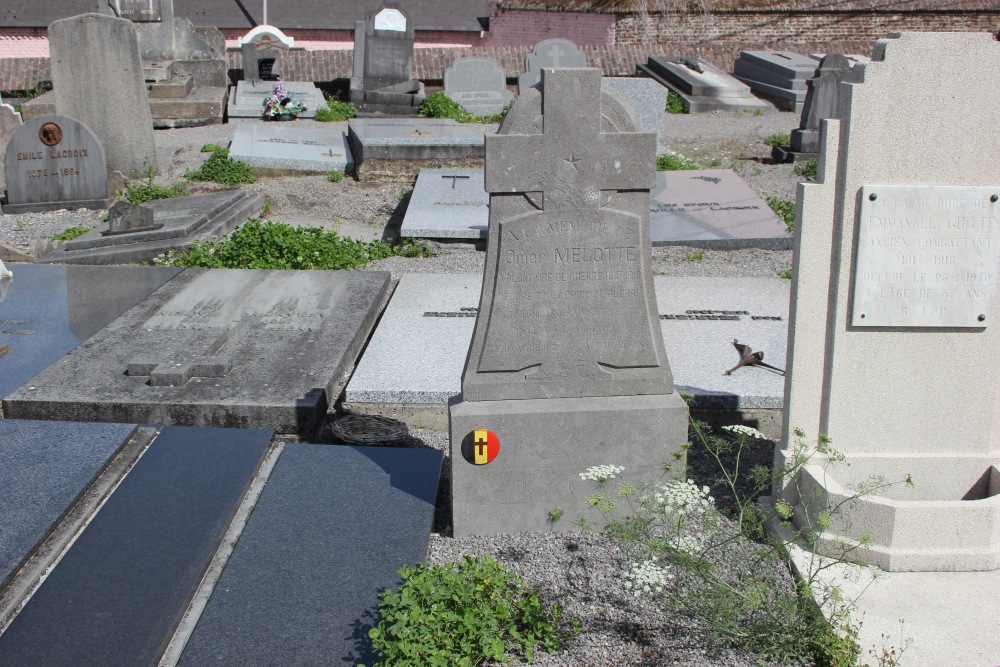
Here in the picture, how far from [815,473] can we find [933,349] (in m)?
0.74

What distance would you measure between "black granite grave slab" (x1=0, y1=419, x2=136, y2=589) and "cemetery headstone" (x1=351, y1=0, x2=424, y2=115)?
14534mm

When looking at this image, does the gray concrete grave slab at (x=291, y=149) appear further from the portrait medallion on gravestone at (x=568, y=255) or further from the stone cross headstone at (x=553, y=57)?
the portrait medallion on gravestone at (x=568, y=255)

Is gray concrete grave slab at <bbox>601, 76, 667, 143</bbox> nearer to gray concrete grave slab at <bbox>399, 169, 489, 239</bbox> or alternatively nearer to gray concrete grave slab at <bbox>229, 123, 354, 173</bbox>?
gray concrete grave slab at <bbox>399, 169, 489, 239</bbox>

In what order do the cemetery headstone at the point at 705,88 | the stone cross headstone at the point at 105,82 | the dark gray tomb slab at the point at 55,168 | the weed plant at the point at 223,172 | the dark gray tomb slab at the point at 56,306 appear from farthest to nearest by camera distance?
the cemetery headstone at the point at 705,88, the weed plant at the point at 223,172, the stone cross headstone at the point at 105,82, the dark gray tomb slab at the point at 55,168, the dark gray tomb slab at the point at 56,306

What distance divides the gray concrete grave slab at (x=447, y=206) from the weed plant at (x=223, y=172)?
2228 mm

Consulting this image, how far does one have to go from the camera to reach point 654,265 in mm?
8773

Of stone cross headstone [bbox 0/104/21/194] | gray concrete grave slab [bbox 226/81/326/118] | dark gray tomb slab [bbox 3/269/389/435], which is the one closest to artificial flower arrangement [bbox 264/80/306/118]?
gray concrete grave slab [bbox 226/81/326/118]

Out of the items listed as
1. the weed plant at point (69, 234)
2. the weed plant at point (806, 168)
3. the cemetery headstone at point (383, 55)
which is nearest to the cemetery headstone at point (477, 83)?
the cemetery headstone at point (383, 55)

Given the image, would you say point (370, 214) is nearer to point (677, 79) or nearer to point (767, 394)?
point (767, 394)

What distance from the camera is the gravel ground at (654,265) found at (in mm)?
3326

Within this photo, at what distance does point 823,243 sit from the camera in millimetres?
3893

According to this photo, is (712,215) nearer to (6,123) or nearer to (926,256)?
(926,256)

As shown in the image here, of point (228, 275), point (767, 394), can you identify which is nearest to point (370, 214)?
point (228, 275)

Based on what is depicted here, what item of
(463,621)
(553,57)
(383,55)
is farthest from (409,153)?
(463,621)
